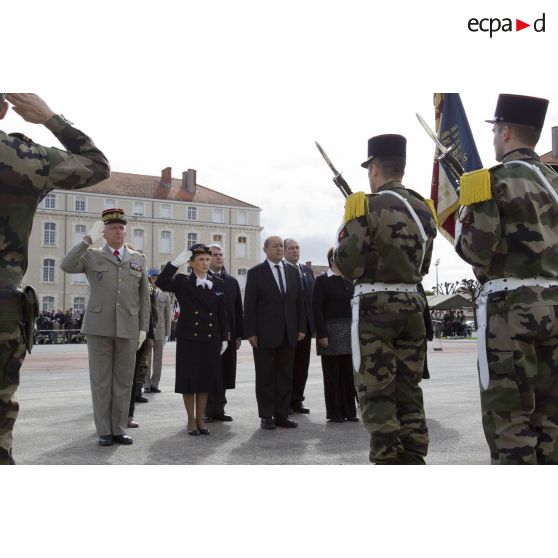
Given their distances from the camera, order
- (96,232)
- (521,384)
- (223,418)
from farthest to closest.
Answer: (223,418)
(96,232)
(521,384)

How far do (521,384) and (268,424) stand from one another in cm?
396

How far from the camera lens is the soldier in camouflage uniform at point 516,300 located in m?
3.45

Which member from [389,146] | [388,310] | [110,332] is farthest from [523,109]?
[110,332]

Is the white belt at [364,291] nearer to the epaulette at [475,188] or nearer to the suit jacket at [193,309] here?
the epaulette at [475,188]

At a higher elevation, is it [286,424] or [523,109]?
[523,109]

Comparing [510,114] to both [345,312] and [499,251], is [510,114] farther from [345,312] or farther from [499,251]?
[345,312]

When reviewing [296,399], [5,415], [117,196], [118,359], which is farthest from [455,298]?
[5,415]

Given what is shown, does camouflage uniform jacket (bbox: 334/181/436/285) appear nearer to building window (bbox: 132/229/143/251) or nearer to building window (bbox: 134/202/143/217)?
building window (bbox: 134/202/143/217)

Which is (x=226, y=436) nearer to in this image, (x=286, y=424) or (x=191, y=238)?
(x=286, y=424)

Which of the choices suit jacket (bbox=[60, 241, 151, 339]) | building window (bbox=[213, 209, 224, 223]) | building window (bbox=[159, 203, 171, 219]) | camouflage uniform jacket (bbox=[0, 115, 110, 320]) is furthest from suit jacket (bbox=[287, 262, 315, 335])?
building window (bbox=[213, 209, 224, 223])

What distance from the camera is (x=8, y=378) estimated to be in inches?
123

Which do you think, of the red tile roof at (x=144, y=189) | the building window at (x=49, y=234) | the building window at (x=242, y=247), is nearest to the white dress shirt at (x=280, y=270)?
the red tile roof at (x=144, y=189)

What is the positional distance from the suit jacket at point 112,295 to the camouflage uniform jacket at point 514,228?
11.9 ft

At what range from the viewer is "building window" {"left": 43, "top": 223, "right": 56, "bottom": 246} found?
182 feet
